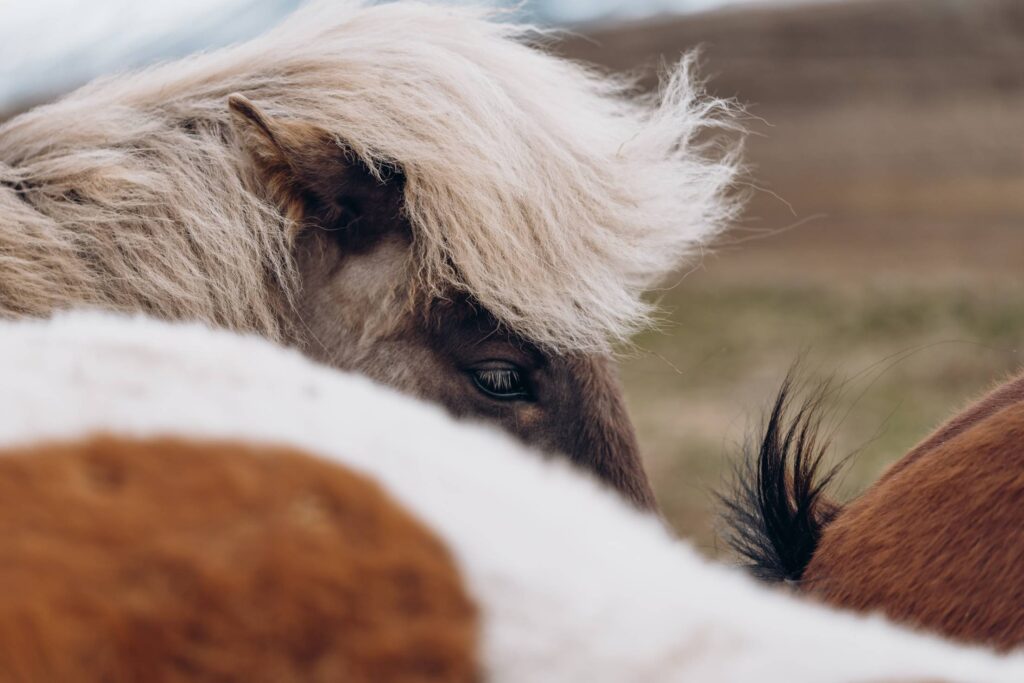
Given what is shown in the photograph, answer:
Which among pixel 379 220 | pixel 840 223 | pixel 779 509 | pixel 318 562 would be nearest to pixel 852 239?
pixel 840 223

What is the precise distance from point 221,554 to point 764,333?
1190cm

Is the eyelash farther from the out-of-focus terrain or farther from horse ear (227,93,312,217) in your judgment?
horse ear (227,93,312,217)

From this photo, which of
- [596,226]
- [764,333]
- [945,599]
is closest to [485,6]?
[596,226]

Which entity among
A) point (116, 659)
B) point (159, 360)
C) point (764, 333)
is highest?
point (764, 333)

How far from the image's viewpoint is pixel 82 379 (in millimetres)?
799

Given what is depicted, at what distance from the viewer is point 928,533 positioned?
56.6 inches

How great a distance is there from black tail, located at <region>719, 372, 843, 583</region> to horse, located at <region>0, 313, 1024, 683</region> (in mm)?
984

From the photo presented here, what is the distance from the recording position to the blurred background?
638 centimetres

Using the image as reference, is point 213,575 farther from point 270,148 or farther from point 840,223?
point 840,223

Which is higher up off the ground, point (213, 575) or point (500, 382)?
point (500, 382)

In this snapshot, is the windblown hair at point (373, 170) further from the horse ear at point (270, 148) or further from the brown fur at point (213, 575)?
the brown fur at point (213, 575)

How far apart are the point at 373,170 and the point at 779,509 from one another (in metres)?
1.06

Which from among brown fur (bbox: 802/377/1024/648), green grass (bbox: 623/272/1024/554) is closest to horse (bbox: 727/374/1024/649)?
brown fur (bbox: 802/377/1024/648)

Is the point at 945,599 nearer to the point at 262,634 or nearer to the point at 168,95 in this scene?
the point at 262,634
